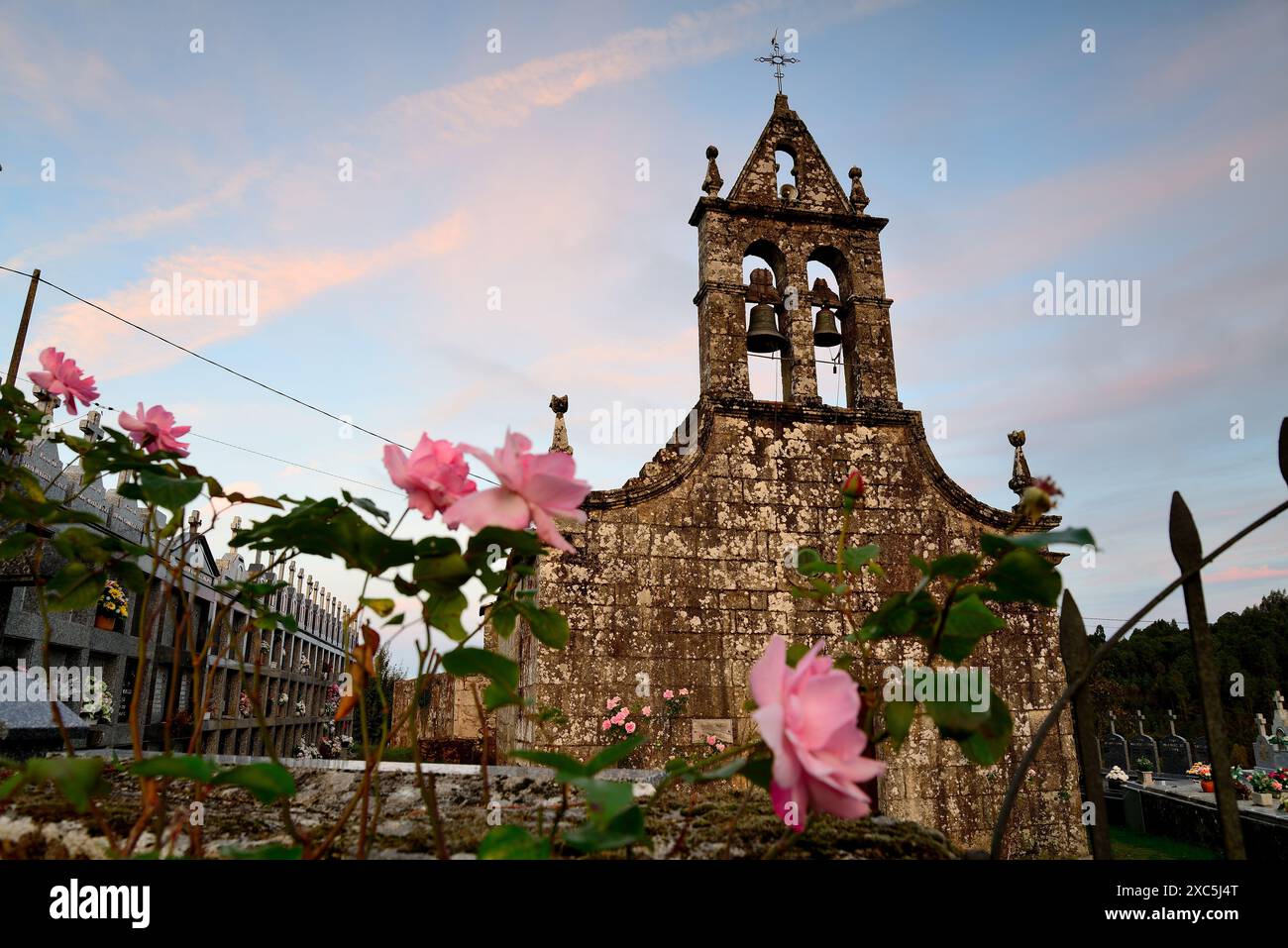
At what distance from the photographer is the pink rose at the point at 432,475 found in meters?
1.07

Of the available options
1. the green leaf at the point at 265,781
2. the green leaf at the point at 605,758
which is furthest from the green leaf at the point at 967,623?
the green leaf at the point at 265,781

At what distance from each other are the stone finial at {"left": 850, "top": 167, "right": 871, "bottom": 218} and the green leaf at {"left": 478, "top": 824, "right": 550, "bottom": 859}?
8.37 m

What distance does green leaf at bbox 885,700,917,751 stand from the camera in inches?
36.6

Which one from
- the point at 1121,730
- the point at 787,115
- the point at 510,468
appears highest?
the point at 787,115

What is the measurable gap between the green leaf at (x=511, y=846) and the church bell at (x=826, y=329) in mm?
7617

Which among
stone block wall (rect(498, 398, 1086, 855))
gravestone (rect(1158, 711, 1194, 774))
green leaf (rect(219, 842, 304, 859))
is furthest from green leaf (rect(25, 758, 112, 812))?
gravestone (rect(1158, 711, 1194, 774))

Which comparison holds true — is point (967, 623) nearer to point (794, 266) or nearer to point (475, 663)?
point (475, 663)

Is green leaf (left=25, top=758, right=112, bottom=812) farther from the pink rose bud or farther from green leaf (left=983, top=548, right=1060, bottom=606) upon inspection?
the pink rose bud

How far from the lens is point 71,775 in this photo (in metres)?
0.76

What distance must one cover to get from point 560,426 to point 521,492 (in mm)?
6292

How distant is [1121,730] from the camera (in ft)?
131
